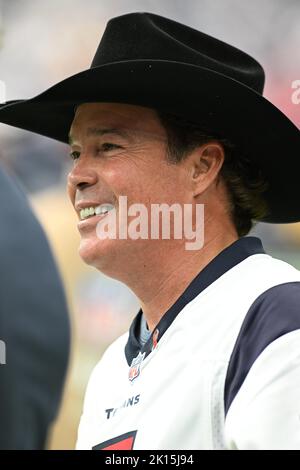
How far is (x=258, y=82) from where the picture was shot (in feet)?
5.64

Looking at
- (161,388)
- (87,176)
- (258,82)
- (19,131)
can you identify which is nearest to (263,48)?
(19,131)

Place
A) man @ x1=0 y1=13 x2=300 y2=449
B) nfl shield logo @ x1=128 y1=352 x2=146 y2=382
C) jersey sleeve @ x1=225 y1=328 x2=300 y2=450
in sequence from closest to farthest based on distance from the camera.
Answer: jersey sleeve @ x1=225 y1=328 x2=300 y2=450
man @ x1=0 y1=13 x2=300 y2=449
nfl shield logo @ x1=128 y1=352 x2=146 y2=382

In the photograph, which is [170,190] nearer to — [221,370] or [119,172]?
[119,172]

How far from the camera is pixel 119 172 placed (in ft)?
5.41

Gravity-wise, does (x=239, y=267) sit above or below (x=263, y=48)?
below

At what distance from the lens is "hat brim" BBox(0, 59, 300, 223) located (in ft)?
5.15

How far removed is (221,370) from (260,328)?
86mm

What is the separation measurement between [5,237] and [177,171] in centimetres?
45

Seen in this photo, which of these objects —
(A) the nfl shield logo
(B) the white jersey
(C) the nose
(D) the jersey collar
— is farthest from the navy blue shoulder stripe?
(C) the nose

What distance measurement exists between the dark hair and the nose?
0.48 feet

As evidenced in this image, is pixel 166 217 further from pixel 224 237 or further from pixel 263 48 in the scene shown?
pixel 263 48

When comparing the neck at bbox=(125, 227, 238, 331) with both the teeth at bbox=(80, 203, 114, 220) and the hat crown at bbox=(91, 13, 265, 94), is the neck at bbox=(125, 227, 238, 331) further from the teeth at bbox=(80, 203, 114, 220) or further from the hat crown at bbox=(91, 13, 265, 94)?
the hat crown at bbox=(91, 13, 265, 94)

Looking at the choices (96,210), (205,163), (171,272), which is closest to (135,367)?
(171,272)

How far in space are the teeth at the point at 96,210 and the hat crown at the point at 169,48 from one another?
0.89 ft
